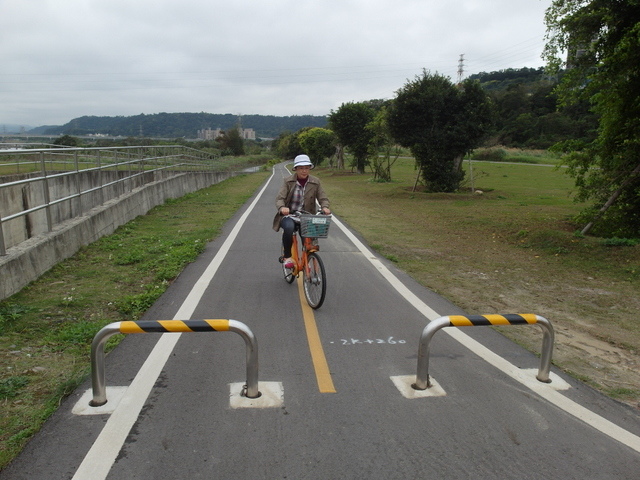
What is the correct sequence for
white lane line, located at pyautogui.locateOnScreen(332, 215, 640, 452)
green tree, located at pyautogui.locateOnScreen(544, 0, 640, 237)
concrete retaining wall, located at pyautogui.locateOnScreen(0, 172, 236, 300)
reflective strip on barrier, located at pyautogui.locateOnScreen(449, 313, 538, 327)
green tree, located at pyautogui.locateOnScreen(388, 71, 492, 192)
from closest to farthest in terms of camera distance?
white lane line, located at pyautogui.locateOnScreen(332, 215, 640, 452), reflective strip on barrier, located at pyautogui.locateOnScreen(449, 313, 538, 327), concrete retaining wall, located at pyautogui.locateOnScreen(0, 172, 236, 300), green tree, located at pyautogui.locateOnScreen(544, 0, 640, 237), green tree, located at pyautogui.locateOnScreen(388, 71, 492, 192)

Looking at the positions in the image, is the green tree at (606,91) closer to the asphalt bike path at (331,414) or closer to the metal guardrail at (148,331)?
the asphalt bike path at (331,414)

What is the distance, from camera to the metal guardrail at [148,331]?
3.77 metres

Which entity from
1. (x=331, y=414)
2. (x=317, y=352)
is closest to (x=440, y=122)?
(x=317, y=352)

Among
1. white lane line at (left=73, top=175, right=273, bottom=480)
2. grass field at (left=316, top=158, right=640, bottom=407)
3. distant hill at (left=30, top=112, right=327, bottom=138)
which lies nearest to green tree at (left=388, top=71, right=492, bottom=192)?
grass field at (left=316, top=158, right=640, bottom=407)

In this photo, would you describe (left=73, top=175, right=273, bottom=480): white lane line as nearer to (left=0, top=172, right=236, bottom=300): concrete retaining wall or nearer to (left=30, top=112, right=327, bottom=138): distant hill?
(left=0, top=172, right=236, bottom=300): concrete retaining wall

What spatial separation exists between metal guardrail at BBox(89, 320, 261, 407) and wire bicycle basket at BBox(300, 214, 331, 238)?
255cm

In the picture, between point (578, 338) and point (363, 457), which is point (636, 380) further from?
point (363, 457)

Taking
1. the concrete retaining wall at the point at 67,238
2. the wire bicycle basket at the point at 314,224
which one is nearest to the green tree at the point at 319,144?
the concrete retaining wall at the point at 67,238

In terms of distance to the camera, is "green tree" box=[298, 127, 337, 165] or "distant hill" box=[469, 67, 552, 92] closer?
"green tree" box=[298, 127, 337, 165]

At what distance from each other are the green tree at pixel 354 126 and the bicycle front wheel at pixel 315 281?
39.0 m

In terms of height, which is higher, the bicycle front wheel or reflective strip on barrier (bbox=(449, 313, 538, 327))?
reflective strip on barrier (bbox=(449, 313, 538, 327))

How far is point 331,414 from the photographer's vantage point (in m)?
3.87

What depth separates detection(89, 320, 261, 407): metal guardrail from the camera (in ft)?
12.4

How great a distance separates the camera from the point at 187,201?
19844 mm
